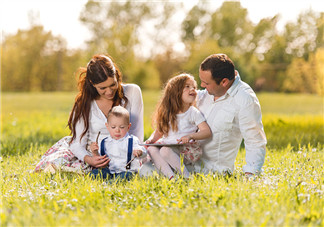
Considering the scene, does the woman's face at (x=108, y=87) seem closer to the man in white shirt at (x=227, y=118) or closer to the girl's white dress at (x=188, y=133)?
the girl's white dress at (x=188, y=133)

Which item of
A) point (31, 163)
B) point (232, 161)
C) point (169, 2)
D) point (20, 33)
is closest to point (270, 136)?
point (232, 161)

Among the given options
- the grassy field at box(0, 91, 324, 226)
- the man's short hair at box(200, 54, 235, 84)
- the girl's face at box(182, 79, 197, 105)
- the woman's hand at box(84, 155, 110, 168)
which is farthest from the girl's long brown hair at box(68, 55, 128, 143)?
the man's short hair at box(200, 54, 235, 84)

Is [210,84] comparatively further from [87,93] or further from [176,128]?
[87,93]

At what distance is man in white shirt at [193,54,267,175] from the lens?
4.36m

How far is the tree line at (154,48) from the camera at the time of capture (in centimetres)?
2770

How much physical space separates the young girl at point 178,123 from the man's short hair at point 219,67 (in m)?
0.33

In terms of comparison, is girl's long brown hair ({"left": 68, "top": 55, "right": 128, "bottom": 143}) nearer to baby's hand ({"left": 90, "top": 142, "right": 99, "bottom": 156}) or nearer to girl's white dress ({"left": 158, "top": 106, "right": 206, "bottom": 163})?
baby's hand ({"left": 90, "top": 142, "right": 99, "bottom": 156})

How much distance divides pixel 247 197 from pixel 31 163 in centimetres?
330

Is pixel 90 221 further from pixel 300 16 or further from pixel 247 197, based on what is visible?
pixel 300 16

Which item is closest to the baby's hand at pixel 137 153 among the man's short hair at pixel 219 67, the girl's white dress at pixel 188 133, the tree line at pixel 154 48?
the girl's white dress at pixel 188 133

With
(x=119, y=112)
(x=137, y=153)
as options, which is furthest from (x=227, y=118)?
(x=119, y=112)

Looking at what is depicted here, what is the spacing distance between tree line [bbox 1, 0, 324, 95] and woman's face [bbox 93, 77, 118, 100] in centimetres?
2239

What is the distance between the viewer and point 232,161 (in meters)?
4.68

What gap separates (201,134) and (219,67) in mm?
772
